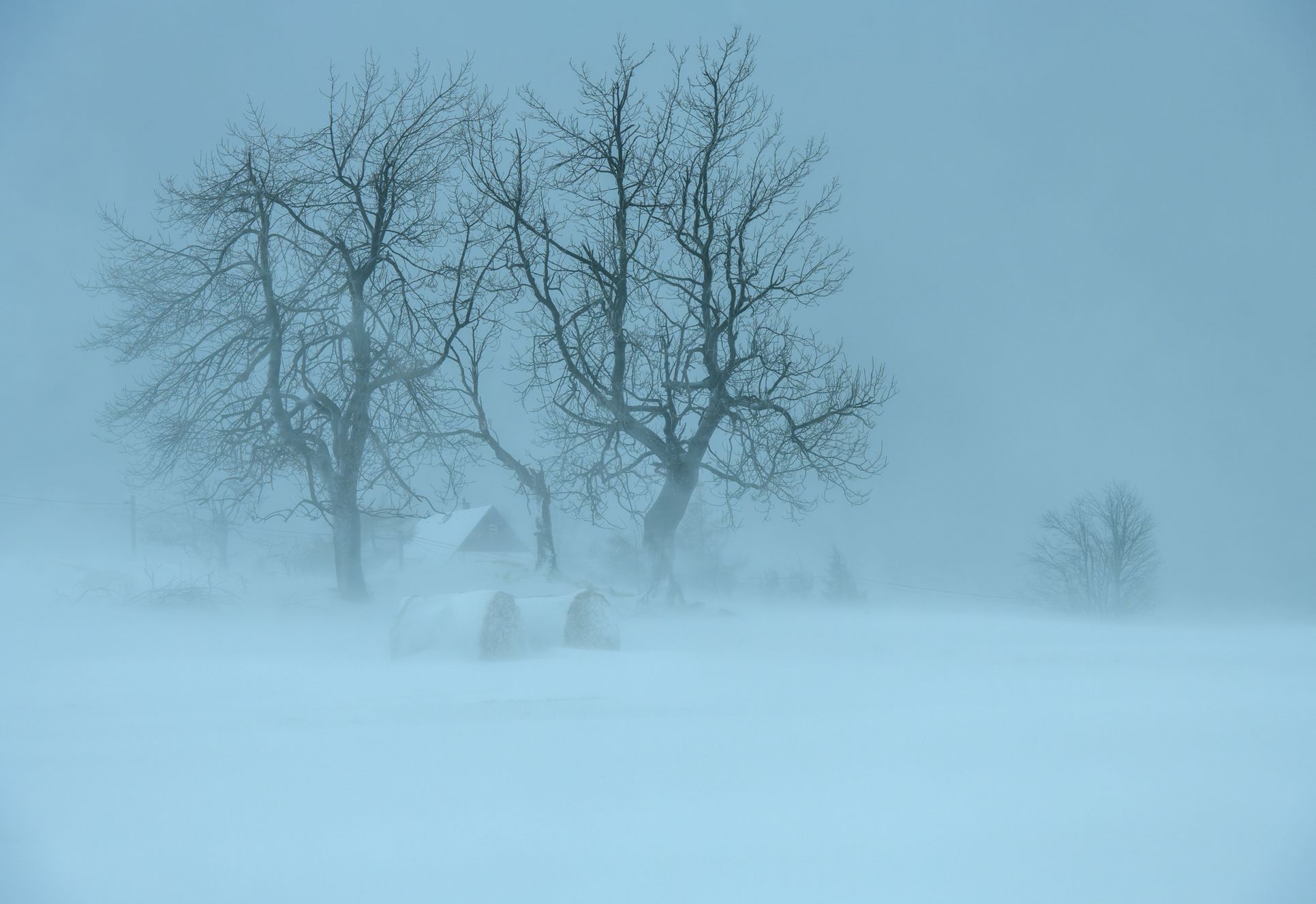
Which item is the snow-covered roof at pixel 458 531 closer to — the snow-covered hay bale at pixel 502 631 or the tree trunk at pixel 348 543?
the tree trunk at pixel 348 543

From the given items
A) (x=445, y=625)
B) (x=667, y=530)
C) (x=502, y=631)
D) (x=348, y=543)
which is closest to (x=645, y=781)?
(x=502, y=631)

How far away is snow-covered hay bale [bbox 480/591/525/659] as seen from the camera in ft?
20.4

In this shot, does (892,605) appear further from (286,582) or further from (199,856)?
(199,856)

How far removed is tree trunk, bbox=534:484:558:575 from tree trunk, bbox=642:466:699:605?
5.01ft

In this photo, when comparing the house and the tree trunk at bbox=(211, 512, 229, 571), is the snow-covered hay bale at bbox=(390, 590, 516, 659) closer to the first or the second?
the tree trunk at bbox=(211, 512, 229, 571)

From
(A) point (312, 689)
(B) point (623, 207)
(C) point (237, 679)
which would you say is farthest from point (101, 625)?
(B) point (623, 207)

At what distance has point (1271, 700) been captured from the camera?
16.3 ft

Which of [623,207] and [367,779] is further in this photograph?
[623,207]

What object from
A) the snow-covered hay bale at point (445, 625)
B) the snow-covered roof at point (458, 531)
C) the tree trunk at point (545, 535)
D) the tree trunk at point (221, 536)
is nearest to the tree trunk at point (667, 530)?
the tree trunk at point (545, 535)

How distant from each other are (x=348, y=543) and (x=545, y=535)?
8.55 ft

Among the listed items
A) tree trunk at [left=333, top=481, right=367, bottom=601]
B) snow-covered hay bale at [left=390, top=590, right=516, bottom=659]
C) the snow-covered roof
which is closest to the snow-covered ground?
snow-covered hay bale at [left=390, top=590, right=516, bottom=659]

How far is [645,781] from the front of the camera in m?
3.54

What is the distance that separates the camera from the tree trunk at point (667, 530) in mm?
10711

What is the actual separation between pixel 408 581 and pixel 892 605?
667cm
